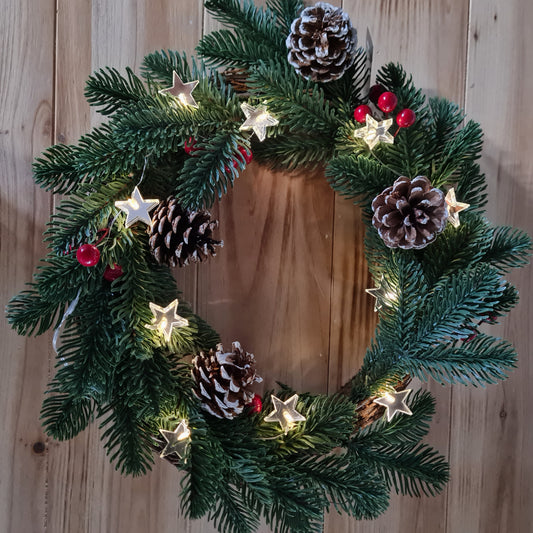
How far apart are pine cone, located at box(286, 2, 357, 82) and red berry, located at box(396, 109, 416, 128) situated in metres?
0.10

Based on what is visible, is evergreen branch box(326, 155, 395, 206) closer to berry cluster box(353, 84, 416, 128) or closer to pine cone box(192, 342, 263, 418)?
berry cluster box(353, 84, 416, 128)

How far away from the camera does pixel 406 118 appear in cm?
76

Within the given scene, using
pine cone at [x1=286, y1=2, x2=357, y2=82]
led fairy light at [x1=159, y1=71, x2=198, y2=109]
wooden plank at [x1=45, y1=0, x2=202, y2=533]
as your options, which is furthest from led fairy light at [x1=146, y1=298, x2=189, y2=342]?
pine cone at [x1=286, y1=2, x2=357, y2=82]

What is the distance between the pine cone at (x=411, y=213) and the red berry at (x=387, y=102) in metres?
0.12

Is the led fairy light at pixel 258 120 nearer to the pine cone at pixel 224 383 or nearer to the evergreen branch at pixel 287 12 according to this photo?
the evergreen branch at pixel 287 12

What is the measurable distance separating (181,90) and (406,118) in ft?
1.05

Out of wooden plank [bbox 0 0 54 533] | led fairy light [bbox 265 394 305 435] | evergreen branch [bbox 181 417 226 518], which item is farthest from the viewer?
wooden plank [bbox 0 0 54 533]

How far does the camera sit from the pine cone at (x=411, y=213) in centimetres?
71

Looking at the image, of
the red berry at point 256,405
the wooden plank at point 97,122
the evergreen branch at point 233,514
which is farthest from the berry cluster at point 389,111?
the evergreen branch at point 233,514

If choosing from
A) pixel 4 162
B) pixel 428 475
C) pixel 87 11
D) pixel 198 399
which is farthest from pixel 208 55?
pixel 428 475

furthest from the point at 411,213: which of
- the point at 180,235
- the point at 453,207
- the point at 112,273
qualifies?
the point at 112,273

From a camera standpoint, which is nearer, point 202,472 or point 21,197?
point 202,472

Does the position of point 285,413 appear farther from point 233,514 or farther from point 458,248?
point 458,248

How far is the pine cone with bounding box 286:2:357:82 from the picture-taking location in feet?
2.37
